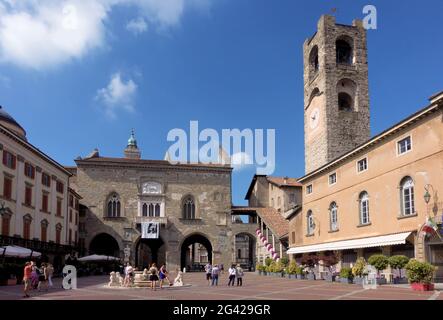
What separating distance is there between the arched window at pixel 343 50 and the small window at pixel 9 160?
110 feet

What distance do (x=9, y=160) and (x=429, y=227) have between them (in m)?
27.4

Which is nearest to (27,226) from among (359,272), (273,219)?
(359,272)

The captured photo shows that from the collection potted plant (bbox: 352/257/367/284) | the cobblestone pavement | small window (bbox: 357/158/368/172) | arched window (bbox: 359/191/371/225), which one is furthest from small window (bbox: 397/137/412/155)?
the cobblestone pavement

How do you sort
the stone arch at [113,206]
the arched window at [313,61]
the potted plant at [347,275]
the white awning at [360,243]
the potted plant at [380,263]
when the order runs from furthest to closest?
the stone arch at [113,206] → the arched window at [313,61] → the potted plant at [347,275] → the white awning at [360,243] → the potted plant at [380,263]

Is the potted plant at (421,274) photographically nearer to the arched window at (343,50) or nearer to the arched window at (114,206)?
the arched window at (343,50)

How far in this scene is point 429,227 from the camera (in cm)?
2406

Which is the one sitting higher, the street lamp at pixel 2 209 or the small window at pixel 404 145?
the small window at pixel 404 145

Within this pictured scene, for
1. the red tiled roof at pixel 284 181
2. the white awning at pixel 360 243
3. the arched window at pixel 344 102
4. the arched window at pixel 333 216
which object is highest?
the arched window at pixel 344 102

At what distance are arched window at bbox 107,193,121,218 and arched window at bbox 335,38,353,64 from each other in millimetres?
28787

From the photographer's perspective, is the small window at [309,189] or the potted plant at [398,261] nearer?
the potted plant at [398,261]

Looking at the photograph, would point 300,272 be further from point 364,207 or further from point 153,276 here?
point 153,276

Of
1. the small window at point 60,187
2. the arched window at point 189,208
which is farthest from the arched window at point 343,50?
the small window at point 60,187

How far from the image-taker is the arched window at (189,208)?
56125 millimetres
